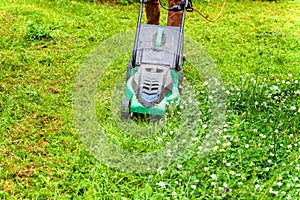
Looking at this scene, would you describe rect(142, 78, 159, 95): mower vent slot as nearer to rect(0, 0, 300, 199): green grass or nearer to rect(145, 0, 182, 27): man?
rect(0, 0, 300, 199): green grass

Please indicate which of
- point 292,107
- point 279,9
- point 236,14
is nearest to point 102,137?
point 292,107

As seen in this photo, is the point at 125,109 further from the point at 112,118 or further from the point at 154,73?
the point at 154,73

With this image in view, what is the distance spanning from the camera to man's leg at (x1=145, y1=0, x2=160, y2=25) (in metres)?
4.15

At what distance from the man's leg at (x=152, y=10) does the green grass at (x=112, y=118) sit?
0.53 metres

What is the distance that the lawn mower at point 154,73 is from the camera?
3.12m

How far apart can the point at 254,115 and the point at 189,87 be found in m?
0.71

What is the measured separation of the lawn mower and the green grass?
204 mm

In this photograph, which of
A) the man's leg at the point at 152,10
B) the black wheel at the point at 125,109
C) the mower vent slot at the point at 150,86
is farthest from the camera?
the man's leg at the point at 152,10

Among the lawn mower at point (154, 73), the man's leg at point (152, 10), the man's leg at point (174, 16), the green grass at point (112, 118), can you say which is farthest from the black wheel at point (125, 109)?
the man's leg at point (152, 10)

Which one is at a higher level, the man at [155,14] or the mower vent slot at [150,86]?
the man at [155,14]

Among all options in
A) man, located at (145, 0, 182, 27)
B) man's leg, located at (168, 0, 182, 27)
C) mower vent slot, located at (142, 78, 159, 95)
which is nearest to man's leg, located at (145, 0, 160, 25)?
man, located at (145, 0, 182, 27)

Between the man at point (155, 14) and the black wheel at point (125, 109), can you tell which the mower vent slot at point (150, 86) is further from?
the man at point (155, 14)

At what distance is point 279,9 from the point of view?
6027 mm

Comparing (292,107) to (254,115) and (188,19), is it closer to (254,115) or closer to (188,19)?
(254,115)
